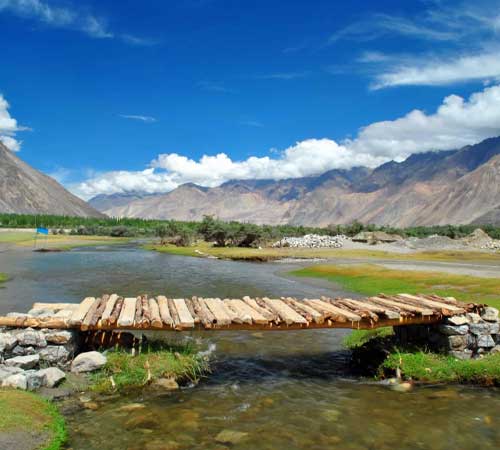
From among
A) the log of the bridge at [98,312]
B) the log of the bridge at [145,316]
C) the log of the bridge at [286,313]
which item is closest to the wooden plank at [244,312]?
the log of the bridge at [286,313]

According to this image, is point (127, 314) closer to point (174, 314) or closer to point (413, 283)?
point (174, 314)

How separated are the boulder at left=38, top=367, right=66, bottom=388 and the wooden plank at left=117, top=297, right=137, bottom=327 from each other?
1.92 m

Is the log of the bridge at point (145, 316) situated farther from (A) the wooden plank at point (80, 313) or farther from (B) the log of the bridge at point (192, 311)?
(A) the wooden plank at point (80, 313)

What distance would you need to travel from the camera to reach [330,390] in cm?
1334

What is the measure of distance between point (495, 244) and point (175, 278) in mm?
81264

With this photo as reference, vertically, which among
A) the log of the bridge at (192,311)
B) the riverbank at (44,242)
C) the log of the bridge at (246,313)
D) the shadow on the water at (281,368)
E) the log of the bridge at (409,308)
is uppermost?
the log of the bridge at (409,308)

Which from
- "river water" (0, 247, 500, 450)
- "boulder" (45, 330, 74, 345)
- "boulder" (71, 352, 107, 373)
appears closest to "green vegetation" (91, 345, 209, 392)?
"boulder" (71, 352, 107, 373)

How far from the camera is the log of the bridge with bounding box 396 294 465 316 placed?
14383mm

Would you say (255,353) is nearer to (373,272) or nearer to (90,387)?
(90,387)

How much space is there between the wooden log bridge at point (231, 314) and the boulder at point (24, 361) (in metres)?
0.94

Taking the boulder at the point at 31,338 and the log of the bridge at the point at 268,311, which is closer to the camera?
the boulder at the point at 31,338

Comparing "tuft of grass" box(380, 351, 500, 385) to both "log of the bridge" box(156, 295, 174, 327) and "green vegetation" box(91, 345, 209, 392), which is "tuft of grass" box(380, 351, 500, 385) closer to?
"green vegetation" box(91, 345, 209, 392)

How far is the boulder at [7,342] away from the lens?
12438mm

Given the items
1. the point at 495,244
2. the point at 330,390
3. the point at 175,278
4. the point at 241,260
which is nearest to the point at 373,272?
the point at 175,278
